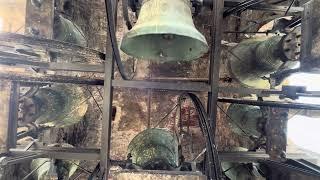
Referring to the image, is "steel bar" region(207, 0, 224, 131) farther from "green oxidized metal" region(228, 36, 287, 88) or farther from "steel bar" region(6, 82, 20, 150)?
"steel bar" region(6, 82, 20, 150)

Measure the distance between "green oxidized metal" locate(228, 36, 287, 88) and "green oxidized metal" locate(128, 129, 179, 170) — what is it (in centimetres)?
138

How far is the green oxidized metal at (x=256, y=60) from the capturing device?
Answer: 3400 mm

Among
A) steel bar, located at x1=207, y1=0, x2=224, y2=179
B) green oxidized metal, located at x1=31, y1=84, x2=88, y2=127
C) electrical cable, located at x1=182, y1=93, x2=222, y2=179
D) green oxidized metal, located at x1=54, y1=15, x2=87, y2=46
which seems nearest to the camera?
electrical cable, located at x1=182, y1=93, x2=222, y2=179

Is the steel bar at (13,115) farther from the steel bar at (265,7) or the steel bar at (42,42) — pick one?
the steel bar at (265,7)

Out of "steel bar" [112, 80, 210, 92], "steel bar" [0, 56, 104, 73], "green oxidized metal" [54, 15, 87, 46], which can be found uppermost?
"green oxidized metal" [54, 15, 87, 46]

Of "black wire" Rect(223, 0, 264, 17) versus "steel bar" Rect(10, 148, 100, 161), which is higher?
"black wire" Rect(223, 0, 264, 17)

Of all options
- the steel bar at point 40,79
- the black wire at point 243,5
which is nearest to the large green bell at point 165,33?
the steel bar at point 40,79

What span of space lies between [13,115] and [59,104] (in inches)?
20.5

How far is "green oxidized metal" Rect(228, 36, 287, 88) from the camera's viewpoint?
11.2 feet

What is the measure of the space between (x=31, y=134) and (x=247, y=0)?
3255 millimetres

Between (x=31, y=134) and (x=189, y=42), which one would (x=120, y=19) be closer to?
(x=31, y=134)

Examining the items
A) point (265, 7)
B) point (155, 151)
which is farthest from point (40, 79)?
point (265, 7)

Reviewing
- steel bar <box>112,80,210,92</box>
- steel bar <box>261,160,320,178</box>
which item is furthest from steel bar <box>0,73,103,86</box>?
steel bar <box>261,160,320,178</box>

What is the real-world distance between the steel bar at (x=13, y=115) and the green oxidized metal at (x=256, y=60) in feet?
8.96
